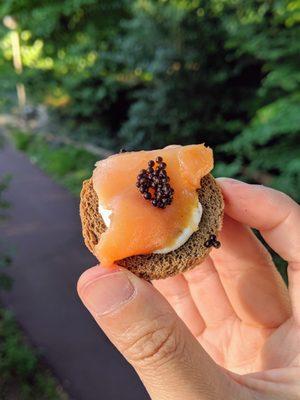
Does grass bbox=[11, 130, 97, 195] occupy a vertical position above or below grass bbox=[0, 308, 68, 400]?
above

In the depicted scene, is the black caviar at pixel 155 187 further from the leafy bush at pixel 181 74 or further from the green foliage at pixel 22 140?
the green foliage at pixel 22 140

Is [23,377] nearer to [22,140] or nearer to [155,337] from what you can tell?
[155,337]

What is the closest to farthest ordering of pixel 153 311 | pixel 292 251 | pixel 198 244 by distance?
pixel 153 311, pixel 198 244, pixel 292 251

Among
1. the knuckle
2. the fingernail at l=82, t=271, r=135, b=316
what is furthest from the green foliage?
the knuckle

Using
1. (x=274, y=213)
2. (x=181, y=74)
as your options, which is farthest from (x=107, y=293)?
(x=181, y=74)

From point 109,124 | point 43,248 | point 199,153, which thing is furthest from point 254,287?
point 109,124

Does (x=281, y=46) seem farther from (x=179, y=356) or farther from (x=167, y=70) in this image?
(x=179, y=356)

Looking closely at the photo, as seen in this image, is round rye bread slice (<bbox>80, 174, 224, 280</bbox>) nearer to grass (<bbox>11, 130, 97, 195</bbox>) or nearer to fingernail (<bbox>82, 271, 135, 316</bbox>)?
fingernail (<bbox>82, 271, 135, 316</bbox>)
